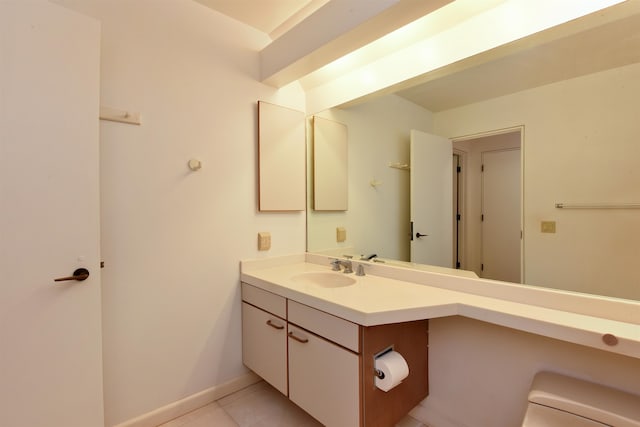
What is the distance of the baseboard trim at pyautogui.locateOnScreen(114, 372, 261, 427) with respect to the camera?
1501mm

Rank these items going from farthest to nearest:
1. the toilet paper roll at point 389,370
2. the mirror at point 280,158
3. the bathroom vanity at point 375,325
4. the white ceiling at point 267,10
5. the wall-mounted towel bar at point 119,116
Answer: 1. the mirror at point 280,158
2. the white ceiling at point 267,10
3. the wall-mounted towel bar at point 119,116
4. the toilet paper roll at point 389,370
5. the bathroom vanity at point 375,325

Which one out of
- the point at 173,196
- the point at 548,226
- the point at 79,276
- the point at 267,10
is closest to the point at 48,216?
the point at 79,276

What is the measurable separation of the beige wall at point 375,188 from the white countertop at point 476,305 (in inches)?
16.7

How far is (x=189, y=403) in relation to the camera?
165 cm

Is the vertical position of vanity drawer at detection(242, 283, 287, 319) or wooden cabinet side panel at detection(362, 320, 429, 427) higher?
vanity drawer at detection(242, 283, 287, 319)

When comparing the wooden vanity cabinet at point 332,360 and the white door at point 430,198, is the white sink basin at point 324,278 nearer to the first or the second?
the wooden vanity cabinet at point 332,360

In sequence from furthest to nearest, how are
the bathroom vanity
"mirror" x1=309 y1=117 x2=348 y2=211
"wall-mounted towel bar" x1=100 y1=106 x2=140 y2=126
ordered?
1. "mirror" x1=309 y1=117 x2=348 y2=211
2. "wall-mounted towel bar" x1=100 y1=106 x2=140 y2=126
3. the bathroom vanity

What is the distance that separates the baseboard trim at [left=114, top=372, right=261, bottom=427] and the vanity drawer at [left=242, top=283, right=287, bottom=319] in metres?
0.55

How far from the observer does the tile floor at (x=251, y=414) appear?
5.08 feet

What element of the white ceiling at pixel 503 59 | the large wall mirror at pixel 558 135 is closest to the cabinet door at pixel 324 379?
the large wall mirror at pixel 558 135

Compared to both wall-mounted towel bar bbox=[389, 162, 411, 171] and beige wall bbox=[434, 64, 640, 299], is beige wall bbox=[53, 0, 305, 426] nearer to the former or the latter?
wall-mounted towel bar bbox=[389, 162, 411, 171]

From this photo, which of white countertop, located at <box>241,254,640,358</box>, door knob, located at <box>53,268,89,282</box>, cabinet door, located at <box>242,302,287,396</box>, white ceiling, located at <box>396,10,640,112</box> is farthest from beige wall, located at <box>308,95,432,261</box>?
door knob, located at <box>53,268,89,282</box>

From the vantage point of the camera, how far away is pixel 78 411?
3.97 feet

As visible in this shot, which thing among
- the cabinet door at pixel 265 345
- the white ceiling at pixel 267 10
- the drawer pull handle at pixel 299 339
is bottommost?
the cabinet door at pixel 265 345
